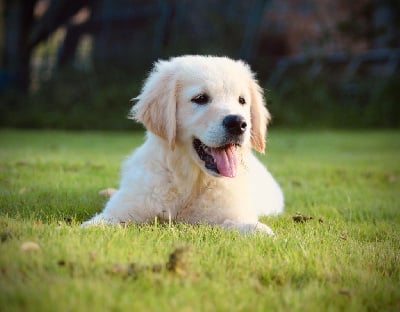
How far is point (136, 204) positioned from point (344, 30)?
14.9m

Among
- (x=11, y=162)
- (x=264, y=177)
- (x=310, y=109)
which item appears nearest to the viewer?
(x=264, y=177)

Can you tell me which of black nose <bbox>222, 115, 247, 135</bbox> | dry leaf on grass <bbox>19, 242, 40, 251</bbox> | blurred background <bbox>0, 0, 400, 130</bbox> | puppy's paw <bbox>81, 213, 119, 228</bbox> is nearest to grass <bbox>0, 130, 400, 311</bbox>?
dry leaf on grass <bbox>19, 242, 40, 251</bbox>

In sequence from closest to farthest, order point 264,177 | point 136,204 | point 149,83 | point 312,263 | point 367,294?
point 367,294, point 312,263, point 136,204, point 149,83, point 264,177

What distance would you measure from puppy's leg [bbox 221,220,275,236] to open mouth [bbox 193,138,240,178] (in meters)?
0.33

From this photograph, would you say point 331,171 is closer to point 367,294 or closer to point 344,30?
point 367,294

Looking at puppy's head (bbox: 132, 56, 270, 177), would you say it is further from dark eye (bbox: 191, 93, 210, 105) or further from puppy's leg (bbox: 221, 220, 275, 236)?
puppy's leg (bbox: 221, 220, 275, 236)

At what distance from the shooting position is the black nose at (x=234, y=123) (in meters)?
3.87

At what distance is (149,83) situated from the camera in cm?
441

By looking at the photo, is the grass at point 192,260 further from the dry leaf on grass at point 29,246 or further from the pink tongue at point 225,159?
the pink tongue at point 225,159

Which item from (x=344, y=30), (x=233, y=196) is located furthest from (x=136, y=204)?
(x=344, y=30)

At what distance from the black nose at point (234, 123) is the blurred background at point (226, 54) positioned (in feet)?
39.8

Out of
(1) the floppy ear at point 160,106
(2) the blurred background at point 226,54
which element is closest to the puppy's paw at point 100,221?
(1) the floppy ear at point 160,106

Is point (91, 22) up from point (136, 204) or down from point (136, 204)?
up

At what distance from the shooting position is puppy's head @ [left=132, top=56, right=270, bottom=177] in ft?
12.9
